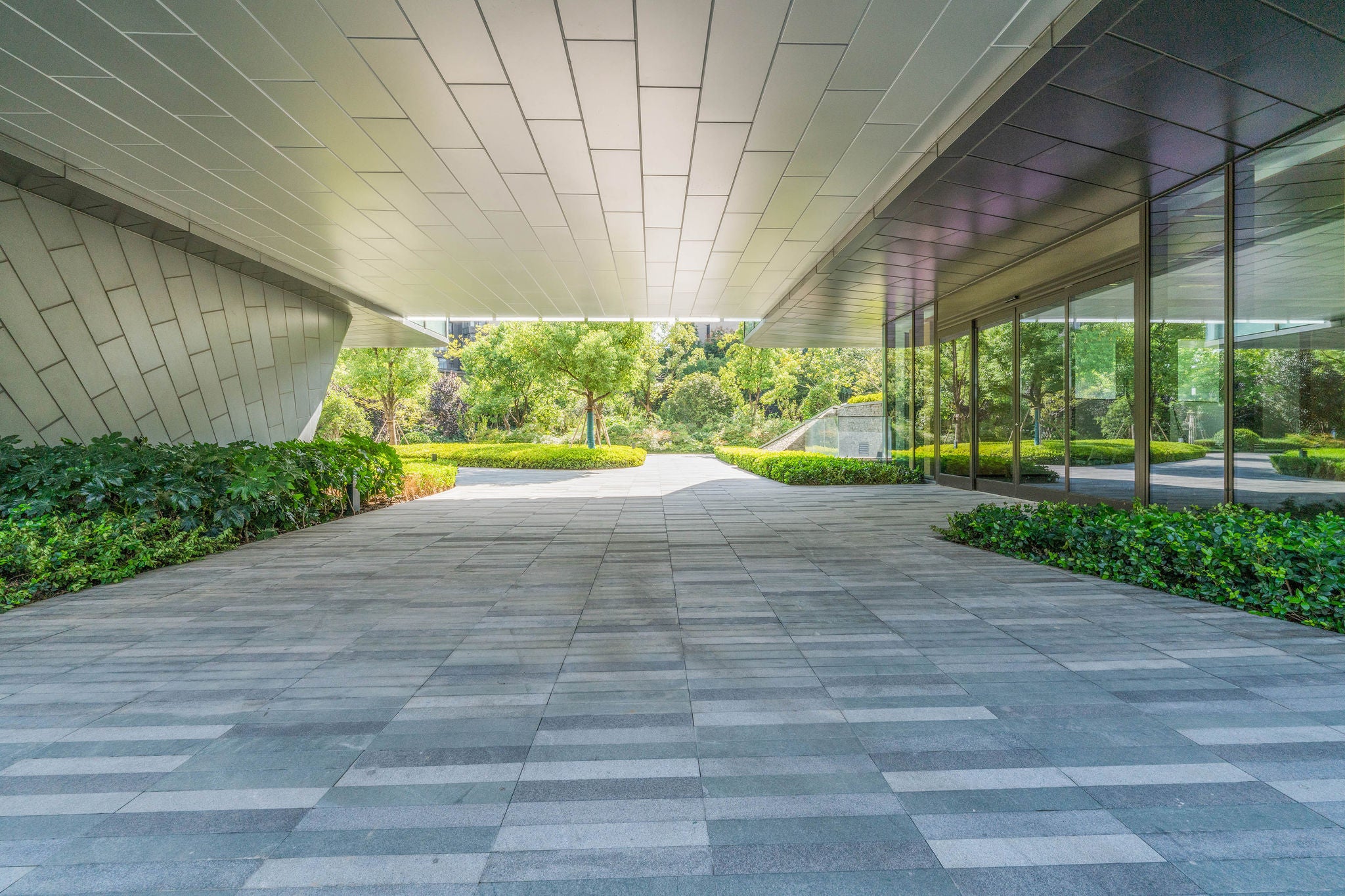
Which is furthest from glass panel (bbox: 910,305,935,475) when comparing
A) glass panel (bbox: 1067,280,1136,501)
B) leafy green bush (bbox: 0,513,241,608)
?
leafy green bush (bbox: 0,513,241,608)

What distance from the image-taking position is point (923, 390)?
530 inches

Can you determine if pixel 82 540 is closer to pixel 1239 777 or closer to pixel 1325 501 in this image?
pixel 1239 777

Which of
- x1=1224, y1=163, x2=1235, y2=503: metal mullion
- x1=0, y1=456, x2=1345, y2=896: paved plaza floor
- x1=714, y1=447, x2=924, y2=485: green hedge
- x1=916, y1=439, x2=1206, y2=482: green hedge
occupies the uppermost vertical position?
x1=1224, y1=163, x2=1235, y2=503: metal mullion

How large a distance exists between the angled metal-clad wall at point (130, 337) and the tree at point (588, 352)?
8.52 metres

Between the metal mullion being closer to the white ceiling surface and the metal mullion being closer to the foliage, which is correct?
the white ceiling surface

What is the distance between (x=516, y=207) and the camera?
7.41 m

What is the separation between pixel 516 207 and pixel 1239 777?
759 centimetres

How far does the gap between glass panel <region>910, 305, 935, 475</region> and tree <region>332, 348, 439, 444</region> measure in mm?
17343

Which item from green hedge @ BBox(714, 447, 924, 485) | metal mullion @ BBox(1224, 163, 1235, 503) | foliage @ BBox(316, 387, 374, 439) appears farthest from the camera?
foliage @ BBox(316, 387, 374, 439)

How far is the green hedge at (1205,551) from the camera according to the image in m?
3.97

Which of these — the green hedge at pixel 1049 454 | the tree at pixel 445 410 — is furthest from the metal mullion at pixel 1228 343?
the tree at pixel 445 410

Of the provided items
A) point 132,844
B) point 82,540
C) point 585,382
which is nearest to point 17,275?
point 82,540

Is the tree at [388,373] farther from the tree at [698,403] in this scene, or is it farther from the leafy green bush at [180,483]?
the tree at [698,403]

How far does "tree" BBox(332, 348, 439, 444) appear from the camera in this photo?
2377 centimetres
